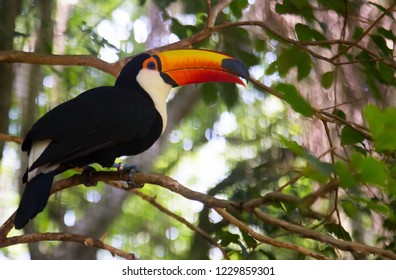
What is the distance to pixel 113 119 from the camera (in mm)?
1794

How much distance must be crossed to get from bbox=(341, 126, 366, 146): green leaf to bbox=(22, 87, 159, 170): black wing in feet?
1.88

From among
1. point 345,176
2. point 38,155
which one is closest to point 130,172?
point 38,155

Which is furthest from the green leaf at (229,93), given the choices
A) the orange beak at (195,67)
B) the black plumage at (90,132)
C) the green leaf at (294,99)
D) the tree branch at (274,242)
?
the green leaf at (294,99)

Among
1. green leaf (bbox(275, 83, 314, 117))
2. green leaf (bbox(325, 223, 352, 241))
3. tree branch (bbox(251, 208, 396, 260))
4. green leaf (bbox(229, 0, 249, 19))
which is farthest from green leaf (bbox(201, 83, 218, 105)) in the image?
green leaf (bbox(275, 83, 314, 117))

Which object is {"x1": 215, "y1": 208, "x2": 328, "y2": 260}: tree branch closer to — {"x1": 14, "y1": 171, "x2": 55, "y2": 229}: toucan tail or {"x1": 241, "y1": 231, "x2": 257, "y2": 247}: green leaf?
{"x1": 241, "y1": 231, "x2": 257, "y2": 247}: green leaf

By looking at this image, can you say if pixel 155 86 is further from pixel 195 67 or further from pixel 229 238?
pixel 229 238

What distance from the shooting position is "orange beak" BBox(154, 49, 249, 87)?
1952 millimetres

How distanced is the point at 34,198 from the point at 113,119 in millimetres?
324

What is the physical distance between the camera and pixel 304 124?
2.87 metres

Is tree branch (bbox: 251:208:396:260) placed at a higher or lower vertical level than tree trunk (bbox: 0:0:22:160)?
lower

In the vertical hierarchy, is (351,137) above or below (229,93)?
below

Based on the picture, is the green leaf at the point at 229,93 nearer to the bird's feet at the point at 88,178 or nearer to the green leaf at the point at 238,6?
the green leaf at the point at 238,6

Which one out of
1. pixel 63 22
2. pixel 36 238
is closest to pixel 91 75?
pixel 63 22
